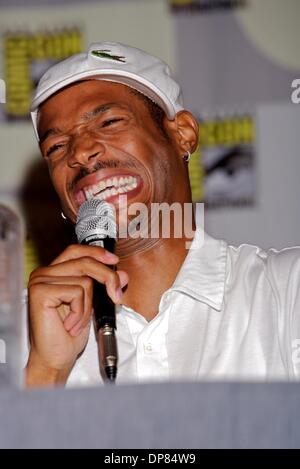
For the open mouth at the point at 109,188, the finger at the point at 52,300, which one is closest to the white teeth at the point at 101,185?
the open mouth at the point at 109,188

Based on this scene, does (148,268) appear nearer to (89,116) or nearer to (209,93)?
(89,116)

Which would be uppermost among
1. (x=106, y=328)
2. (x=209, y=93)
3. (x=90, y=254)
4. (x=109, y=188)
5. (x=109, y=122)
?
(x=209, y=93)

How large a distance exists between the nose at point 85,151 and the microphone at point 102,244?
108mm

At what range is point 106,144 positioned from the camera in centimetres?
137

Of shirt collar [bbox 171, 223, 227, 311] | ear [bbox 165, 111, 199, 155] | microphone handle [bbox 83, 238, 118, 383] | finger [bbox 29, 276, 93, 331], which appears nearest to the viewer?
microphone handle [bbox 83, 238, 118, 383]

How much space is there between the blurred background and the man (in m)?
0.50

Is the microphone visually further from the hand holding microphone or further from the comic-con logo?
the comic-con logo

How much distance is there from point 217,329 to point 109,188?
0.81 ft

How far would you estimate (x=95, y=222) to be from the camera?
3.82 ft

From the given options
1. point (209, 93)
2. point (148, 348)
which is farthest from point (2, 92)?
point (148, 348)

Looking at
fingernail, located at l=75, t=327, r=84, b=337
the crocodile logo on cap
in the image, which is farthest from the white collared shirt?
the crocodile logo on cap

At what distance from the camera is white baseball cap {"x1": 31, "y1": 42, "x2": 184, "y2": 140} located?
4.56 feet

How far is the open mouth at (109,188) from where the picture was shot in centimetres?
132
